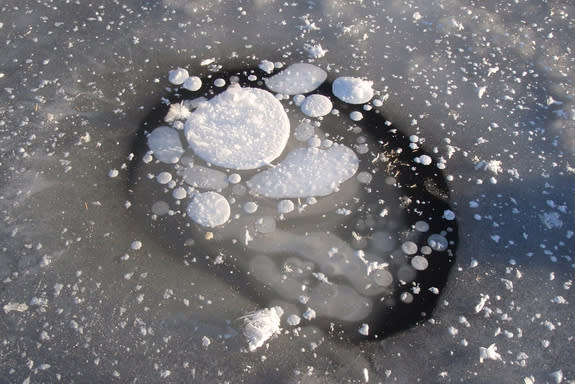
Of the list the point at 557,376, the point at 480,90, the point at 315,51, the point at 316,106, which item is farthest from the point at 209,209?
the point at 480,90

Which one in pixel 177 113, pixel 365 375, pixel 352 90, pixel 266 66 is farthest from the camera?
pixel 266 66

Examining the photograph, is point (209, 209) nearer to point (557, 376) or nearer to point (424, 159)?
point (424, 159)

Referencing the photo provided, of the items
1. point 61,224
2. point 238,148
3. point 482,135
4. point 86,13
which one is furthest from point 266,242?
point 86,13

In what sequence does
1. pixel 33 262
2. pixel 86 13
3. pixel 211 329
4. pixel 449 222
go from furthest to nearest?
pixel 86 13
pixel 449 222
pixel 33 262
pixel 211 329

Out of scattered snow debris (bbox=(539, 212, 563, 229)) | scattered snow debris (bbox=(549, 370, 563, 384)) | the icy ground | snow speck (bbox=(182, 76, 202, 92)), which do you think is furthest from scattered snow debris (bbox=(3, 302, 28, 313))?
scattered snow debris (bbox=(539, 212, 563, 229))

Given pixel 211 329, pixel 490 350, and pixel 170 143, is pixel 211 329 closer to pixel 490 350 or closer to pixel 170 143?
pixel 170 143

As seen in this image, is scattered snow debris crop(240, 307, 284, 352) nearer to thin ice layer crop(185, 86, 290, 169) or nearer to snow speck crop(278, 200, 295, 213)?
snow speck crop(278, 200, 295, 213)
